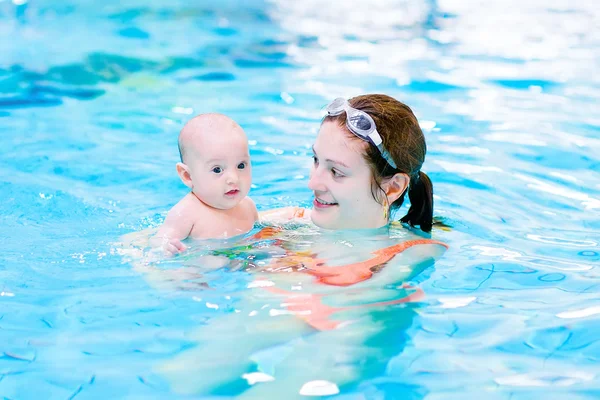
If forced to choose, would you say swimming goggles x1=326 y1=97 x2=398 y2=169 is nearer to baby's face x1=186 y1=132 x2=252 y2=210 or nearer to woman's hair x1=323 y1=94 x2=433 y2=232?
woman's hair x1=323 y1=94 x2=433 y2=232

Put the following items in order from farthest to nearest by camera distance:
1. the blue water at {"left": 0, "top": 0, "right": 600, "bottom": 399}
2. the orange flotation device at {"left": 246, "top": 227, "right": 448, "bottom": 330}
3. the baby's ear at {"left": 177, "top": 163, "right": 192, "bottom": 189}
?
the baby's ear at {"left": 177, "top": 163, "right": 192, "bottom": 189} → the orange flotation device at {"left": 246, "top": 227, "right": 448, "bottom": 330} → the blue water at {"left": 0, "top": 0, "right": 600, "bottom": 399}

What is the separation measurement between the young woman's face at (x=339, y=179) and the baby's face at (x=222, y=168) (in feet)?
1.46

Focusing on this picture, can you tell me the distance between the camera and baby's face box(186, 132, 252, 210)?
4551mm

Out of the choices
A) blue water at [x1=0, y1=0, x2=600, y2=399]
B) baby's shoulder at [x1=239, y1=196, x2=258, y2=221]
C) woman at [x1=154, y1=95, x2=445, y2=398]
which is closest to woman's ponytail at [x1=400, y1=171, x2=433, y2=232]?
woman at [x1=154, y1=95, x2=445, y2=398]

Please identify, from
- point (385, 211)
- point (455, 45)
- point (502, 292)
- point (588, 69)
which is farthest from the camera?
point (455, 45)

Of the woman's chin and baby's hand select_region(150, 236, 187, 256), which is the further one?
the woman's chin

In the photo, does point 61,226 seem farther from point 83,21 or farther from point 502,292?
point 83,21

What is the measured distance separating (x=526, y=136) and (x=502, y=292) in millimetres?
3860

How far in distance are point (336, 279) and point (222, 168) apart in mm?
950

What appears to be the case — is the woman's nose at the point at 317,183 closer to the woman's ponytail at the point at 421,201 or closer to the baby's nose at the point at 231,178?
the baby's nose at the point at 231,178

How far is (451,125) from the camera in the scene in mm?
8328

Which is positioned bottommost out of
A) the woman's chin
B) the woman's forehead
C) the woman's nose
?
the woman's chin

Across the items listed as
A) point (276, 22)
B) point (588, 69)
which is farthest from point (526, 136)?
point (276, 22)

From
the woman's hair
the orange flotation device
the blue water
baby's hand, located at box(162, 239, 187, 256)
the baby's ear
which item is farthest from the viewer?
the baby's ear
